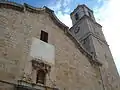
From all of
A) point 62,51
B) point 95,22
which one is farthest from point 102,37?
point 62,51

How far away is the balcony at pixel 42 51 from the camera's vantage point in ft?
33.5

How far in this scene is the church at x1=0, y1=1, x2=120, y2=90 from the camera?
8992mm

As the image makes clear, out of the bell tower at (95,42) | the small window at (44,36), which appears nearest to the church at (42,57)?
the small window at (44,36)

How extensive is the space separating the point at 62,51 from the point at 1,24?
4412mm

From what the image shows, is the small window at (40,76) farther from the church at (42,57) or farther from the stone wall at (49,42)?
the stone wall at (49,42)

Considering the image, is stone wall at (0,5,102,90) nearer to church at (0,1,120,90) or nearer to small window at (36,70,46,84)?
church at (0,1,120,90)

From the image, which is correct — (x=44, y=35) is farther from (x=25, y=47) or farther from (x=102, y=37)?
(x=102, y=37)

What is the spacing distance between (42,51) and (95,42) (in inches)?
303

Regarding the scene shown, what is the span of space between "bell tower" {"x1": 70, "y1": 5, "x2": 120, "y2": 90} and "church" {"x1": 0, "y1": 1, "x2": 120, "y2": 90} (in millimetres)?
113

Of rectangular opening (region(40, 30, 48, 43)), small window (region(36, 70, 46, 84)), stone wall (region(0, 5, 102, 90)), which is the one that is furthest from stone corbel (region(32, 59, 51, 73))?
rectangular opening (region(40, 30, 48, 43))

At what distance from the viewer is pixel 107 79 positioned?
45.2 ft

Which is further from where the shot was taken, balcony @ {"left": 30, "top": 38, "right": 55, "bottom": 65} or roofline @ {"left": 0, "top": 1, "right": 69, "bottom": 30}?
roofline @ {"left": 0, "top": 1, "right": 69, "bottom": 30}

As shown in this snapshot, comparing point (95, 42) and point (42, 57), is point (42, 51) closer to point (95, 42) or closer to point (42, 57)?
point (42, 57)

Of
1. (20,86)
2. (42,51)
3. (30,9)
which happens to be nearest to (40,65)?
(42,51)
